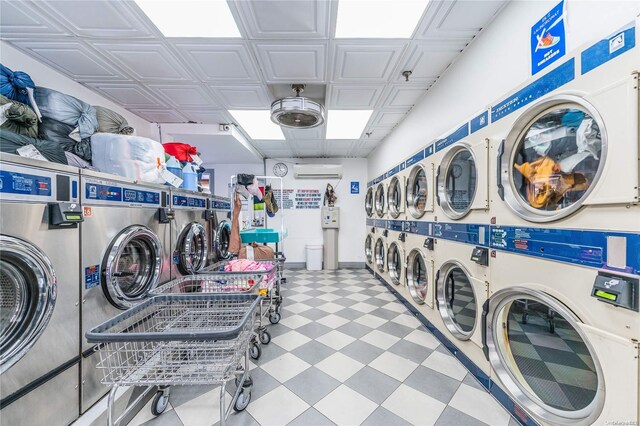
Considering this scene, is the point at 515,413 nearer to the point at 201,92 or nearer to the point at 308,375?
the point at 308,375

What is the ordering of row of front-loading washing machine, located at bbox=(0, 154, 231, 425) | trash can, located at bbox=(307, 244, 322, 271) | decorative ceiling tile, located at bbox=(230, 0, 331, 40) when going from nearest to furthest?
row of front-loading washing machine, located at bbox=(0, 154, 231, 425), decorative ceiling tile, located at bbox=(230, 0, 331, 40), trash can, located at bbox=(307, 244, 322, 271)

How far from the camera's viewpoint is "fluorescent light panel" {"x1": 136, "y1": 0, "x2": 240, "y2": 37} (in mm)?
1640

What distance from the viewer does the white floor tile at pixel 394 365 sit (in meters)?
1.93

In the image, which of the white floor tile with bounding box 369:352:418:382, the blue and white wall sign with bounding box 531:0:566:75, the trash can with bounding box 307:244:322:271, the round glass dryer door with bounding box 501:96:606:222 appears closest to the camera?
the round glass dryer door with bounding box 501:96:606:222

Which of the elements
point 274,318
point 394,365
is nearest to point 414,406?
point 394,365

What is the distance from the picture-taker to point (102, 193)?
1.47 metres

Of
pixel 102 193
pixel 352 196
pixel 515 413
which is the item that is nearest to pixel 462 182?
pixel 515 413

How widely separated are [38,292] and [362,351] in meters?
2.33

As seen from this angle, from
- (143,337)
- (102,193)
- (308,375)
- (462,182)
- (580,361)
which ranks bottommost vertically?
(308,375)

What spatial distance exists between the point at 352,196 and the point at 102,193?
5.07m

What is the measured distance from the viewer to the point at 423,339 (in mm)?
2461

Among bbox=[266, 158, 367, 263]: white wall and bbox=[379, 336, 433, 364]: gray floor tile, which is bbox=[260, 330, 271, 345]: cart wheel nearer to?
bbox=[379, 336, 433, 364]: gray floor tile

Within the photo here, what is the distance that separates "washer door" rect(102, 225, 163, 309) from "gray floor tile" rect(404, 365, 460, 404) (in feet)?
7.07

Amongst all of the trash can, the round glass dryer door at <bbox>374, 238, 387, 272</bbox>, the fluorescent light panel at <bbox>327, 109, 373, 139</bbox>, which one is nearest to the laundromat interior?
the fluorescent light panel at <bbox>327, 109, 373, 139</bbox>
